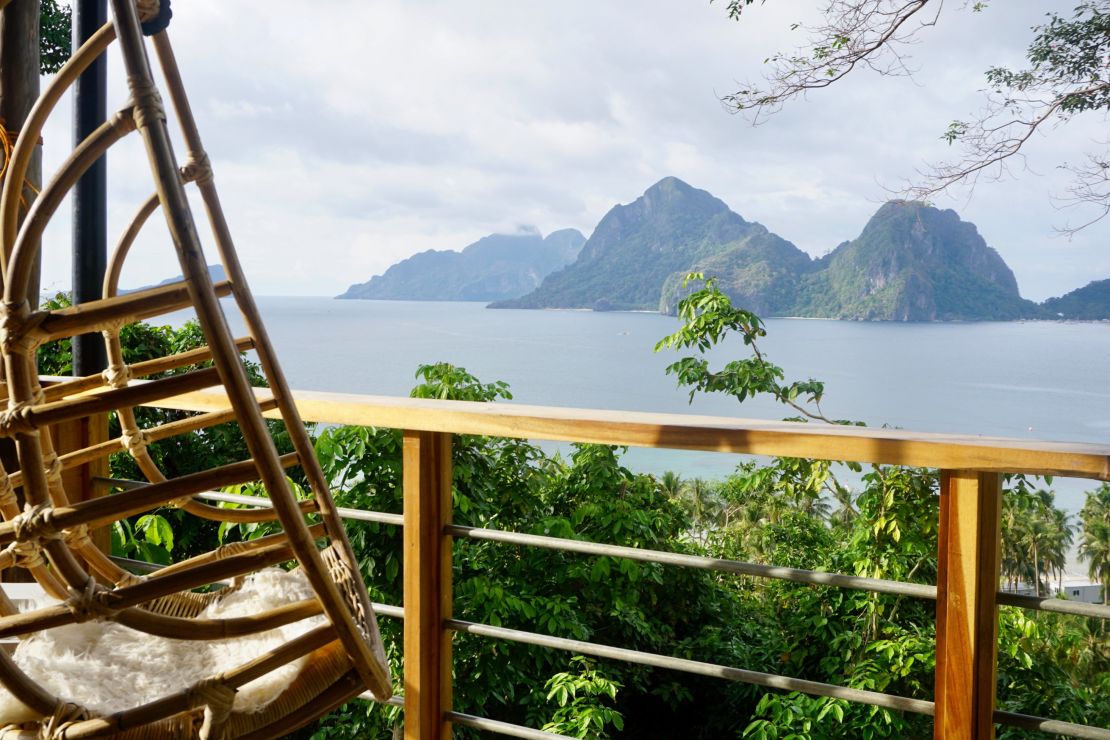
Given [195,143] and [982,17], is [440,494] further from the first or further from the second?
[982,17]

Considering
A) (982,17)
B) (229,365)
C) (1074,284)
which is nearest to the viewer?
(229,365)

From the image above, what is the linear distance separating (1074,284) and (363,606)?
25.6m

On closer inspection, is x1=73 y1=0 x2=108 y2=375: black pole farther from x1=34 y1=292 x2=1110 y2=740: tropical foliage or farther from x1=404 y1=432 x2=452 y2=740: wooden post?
x1=404 y1=432 x2=452 y2=740: wooden post

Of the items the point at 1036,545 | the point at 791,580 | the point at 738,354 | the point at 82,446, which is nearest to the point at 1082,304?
the point at 738,354

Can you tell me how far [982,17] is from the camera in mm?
18297

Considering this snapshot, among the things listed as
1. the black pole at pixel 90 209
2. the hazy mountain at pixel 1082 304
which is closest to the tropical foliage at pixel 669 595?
the black pole at pixel 90 209

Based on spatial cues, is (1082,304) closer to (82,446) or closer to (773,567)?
(773,567)

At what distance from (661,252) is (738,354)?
8.05 meters

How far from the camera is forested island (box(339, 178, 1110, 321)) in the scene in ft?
66.2

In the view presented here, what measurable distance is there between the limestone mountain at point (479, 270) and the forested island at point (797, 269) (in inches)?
140

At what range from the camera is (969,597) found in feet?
3.48

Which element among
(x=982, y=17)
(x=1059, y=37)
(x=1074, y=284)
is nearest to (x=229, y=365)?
(x=1059, y=37)

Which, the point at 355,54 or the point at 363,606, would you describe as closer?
the point at 363,606

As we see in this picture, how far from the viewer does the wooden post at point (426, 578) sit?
141 centimetres
